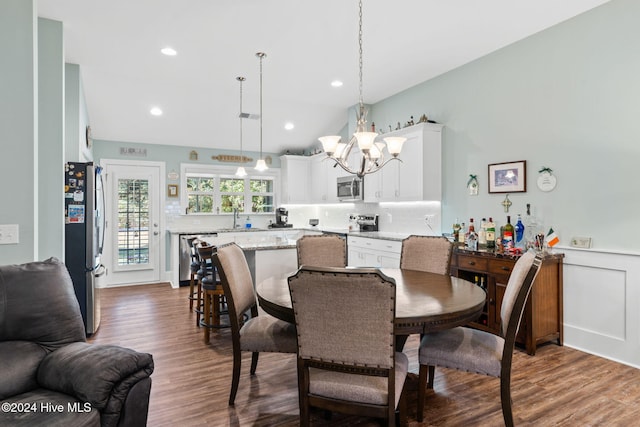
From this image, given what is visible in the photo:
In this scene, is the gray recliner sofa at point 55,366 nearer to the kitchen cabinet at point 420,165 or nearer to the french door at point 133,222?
the kitchen cabinet at point 420,165

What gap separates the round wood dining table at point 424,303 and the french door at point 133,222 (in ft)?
15.0

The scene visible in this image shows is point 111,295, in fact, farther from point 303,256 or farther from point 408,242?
point 408,242

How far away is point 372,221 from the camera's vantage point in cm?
584

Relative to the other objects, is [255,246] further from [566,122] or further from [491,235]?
[566,122]

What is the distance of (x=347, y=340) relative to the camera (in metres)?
1.71

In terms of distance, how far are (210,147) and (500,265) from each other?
5.46 metres

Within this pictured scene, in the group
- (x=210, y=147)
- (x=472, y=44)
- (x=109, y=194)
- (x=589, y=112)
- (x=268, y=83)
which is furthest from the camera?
(x=210, y=147)

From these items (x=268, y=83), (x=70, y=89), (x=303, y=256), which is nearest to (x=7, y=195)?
(x=303, y=256)

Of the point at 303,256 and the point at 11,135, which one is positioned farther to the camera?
the point at 303,256

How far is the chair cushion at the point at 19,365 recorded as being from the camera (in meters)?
1.63

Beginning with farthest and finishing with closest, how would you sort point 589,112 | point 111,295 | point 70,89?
point 111,295 → point 70,89 → point 589,112

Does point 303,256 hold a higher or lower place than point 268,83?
lower

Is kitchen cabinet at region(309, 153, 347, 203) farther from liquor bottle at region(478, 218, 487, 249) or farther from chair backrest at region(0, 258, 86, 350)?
chair backrest at region(0, 258, 86, 350)

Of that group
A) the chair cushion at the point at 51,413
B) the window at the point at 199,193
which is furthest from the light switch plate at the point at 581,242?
the window at the point at 199,193
